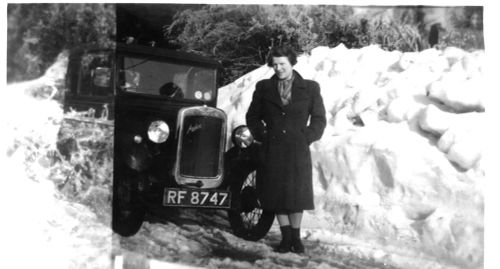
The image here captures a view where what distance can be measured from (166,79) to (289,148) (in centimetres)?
123

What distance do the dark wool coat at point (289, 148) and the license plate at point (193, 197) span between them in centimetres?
39

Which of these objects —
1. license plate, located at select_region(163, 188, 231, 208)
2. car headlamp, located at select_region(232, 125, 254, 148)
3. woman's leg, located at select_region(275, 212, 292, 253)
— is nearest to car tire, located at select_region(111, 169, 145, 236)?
license plate, located at select_region(163, 188, 231, 208)

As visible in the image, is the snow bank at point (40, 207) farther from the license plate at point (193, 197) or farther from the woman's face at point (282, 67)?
the woman's face at point (282, 67)

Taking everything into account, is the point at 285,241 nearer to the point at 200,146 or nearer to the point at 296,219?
the point at 296,219

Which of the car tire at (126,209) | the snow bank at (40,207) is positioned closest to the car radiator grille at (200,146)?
the car tire at (126,209)

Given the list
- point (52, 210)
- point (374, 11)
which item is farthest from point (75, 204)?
point (374, 11)

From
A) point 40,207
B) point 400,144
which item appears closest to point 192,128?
point 40,207

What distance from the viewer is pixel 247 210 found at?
4801mm

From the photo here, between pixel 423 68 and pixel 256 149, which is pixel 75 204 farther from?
pixel 423 68

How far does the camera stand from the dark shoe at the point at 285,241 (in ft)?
15.5

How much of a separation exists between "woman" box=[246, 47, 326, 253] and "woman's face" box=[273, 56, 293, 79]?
8 cm

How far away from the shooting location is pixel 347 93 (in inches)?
191

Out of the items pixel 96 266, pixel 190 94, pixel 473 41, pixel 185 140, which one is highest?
pixel 473 41

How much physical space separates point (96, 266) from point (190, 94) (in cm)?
175
